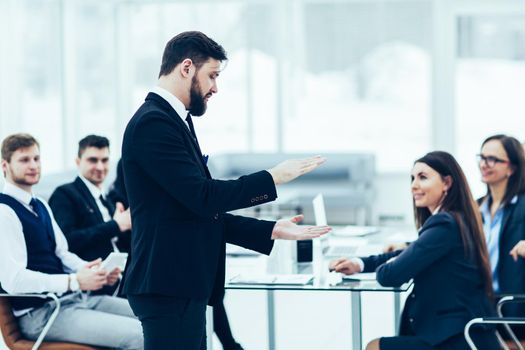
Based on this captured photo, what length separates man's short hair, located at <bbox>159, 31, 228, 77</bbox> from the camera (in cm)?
283

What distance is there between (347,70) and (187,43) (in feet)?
29.0

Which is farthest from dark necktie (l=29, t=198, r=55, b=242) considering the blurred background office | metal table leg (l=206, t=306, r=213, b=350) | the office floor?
the blurred background office

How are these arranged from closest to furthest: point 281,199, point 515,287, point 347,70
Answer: point 515,287 < point 281,199 < point 347,70

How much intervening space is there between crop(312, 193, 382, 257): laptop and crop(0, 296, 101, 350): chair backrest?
1.19m

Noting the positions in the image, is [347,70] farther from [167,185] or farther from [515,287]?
[167,185]

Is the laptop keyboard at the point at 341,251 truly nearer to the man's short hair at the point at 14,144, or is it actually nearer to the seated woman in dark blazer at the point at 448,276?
the seated woman in dark blazer at the point at 448,276

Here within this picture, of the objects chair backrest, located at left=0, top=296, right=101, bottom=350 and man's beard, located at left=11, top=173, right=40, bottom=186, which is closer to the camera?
chair backrest, located at left=0, top=296, right=101, bottom=350

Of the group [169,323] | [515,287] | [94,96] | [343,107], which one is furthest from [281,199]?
[169,323]

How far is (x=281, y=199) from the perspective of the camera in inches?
382

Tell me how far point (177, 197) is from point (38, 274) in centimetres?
144

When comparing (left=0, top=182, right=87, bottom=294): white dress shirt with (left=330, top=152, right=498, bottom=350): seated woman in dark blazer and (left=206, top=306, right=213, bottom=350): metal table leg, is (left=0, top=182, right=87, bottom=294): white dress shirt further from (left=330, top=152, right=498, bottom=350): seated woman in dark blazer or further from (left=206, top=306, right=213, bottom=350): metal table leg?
(left=330, top=152, right=498, bottom=350): seated woman in dark blazer

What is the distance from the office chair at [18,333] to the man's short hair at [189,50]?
143cm

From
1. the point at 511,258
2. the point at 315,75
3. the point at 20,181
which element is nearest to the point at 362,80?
the point at 315,75

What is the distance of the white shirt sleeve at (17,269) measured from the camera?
3910 millimetres
